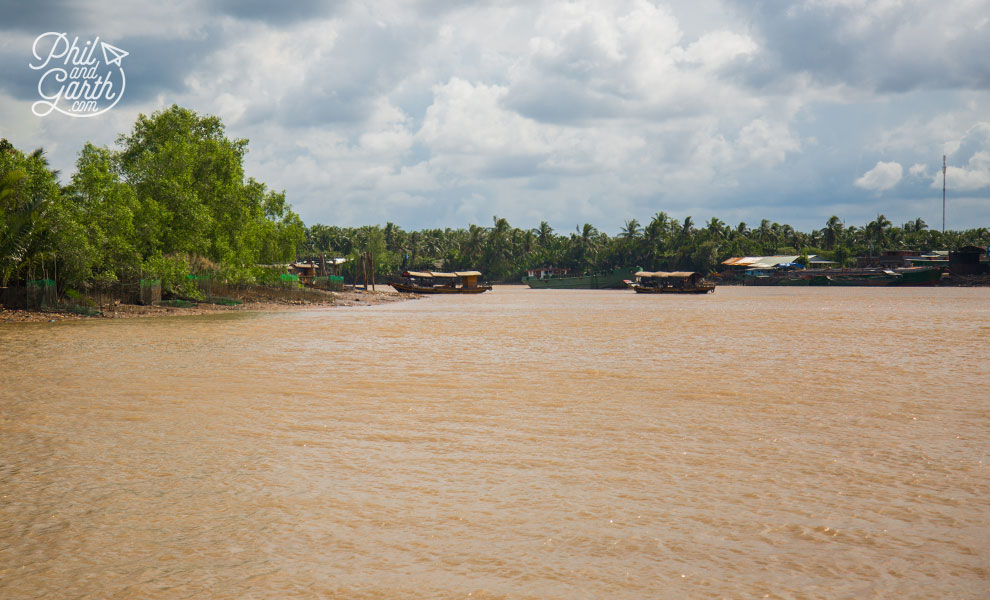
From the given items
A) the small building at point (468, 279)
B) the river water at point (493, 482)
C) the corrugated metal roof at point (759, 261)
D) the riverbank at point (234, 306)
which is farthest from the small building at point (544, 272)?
the river water at point (493, 482)

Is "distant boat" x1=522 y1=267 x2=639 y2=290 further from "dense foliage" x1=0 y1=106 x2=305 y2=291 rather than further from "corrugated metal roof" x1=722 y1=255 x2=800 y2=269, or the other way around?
"dense foliage" x1=0 y1=106 x2=305 y2=291

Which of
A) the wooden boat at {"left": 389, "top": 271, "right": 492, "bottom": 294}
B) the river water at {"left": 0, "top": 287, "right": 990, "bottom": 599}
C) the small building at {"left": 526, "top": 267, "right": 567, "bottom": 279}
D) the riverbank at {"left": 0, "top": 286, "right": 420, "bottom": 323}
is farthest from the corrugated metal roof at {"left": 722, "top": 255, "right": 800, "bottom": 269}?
the river water at {"left": 0, "top": 287, "right": 990, "bottom": 599}

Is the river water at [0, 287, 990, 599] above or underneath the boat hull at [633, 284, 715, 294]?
underneath

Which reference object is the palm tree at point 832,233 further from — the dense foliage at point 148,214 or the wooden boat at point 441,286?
the dense foliage at point 148,214

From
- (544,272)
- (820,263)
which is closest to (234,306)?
Answer: (544,272)

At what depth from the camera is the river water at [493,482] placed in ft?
16.5

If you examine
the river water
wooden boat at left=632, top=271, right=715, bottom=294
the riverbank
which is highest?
wooden boat at left=632, top=271, right=715, bottom=294

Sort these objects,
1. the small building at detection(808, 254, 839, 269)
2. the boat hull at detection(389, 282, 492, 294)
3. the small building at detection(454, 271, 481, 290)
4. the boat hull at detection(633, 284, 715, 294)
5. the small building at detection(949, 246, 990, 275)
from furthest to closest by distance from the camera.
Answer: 1. the small building at detection(808, 254, 839, 269)
2. the small building at detection(949, 246, 990, 275)
3. the small building at detection(454, 271, 481, 290)
4. the boat hull at detection(633, 284, 715, 294)
5. the boat hull at detection(389, 282, 492, 294)

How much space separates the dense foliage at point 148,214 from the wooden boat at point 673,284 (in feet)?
166

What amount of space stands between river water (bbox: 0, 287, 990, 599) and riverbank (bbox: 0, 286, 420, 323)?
57.8ft

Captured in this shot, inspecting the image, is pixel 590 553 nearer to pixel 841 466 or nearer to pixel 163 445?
pixel 841 466

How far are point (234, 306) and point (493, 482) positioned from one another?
39.9m

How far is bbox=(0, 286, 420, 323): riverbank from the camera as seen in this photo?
32.1 metres

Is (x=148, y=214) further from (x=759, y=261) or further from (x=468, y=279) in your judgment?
(x=759, y=261)
